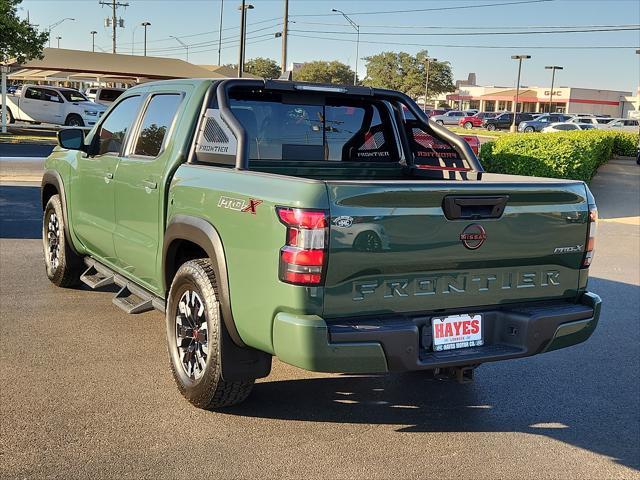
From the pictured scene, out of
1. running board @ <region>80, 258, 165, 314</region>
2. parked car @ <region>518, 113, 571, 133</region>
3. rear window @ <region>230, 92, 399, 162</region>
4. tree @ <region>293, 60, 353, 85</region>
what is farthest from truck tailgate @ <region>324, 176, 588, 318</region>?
tree @ <region>293, 60, 353, 85</region>

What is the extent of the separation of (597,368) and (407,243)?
8.76ft

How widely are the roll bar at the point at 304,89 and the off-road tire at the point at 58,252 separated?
2.60 metres

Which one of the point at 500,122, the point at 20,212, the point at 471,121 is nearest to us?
the point at 20,212

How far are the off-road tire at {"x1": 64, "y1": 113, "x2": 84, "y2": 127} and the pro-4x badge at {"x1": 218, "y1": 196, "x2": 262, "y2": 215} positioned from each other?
29535 mm

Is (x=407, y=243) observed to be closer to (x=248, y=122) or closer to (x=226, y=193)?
(x=226, y=193)

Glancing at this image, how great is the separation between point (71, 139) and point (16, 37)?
953 inches

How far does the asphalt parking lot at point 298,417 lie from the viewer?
146 inches

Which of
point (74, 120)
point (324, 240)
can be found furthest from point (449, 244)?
point (74, 120)

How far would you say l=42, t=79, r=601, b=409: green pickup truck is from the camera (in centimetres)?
345

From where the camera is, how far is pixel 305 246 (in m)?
3.38

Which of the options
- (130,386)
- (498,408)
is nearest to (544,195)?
(498,408)

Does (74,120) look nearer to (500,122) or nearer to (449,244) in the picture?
(449,244)

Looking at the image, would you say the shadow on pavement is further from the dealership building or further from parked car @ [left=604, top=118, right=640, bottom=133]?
the dealership building

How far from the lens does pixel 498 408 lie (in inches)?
181
